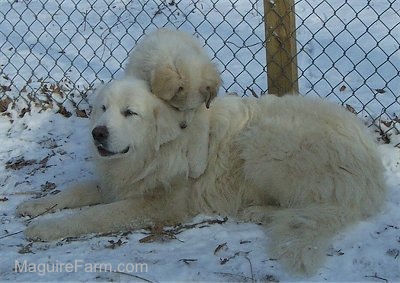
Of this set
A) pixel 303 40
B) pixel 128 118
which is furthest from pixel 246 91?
pixel 128 118

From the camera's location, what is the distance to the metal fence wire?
558 cm

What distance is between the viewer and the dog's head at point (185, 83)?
12.5 feet

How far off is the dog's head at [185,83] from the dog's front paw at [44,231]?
978 mm

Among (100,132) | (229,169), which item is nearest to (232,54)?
(229,169)

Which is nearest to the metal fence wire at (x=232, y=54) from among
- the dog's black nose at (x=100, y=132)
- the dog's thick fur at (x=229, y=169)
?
the dog's thick fur at (x=229, y=169)

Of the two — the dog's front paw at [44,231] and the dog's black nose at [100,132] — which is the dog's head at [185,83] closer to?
the dog's black nose at [100,132]

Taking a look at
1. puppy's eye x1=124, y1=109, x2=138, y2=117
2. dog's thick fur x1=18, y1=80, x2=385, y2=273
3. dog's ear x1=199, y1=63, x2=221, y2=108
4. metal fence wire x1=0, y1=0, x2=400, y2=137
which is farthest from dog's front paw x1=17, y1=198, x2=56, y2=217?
metal fence wire x1=0, y1=0, x2=400, y2=137

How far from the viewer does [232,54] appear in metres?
6.39

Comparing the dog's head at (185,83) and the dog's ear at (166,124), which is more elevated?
the dog's head at (185,83)

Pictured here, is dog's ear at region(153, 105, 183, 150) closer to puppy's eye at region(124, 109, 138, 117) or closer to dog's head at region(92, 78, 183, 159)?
dog's head at region(92, 78, 183, 159)

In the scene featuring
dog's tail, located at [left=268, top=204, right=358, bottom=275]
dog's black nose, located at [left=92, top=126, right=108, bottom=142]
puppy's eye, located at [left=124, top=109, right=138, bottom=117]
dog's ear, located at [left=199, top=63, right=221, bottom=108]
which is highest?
dog's ear, located at [left=199, top=63, right=221, bottom=108]

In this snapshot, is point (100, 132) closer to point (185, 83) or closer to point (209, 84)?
point (185, 83)

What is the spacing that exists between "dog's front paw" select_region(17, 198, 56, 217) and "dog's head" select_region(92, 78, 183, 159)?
56 cm

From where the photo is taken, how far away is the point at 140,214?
3.97 metres
